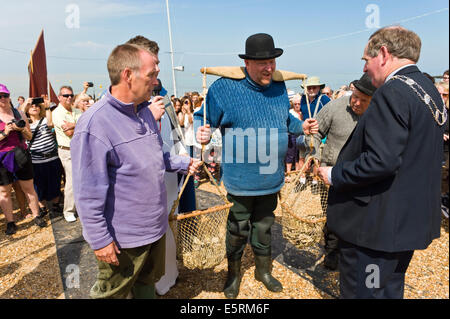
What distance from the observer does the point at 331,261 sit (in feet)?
10.8

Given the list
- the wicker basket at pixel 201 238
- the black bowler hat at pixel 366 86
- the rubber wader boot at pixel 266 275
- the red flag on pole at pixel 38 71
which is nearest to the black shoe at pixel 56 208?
the red flag on pole at pixel 38 71

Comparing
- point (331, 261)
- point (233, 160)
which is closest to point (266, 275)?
point (331, 261)

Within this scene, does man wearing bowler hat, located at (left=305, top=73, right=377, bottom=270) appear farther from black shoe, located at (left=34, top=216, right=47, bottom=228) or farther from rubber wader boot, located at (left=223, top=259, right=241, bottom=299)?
black shoe, located at (left=34, top=216, right=47, bottom=228)

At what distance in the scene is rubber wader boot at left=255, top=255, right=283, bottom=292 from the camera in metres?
2.91

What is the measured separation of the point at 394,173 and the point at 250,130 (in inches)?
46.7

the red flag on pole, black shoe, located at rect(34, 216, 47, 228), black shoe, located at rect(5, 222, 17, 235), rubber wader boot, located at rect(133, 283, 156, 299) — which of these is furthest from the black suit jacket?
the red flag on pole

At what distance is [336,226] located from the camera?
1952mm

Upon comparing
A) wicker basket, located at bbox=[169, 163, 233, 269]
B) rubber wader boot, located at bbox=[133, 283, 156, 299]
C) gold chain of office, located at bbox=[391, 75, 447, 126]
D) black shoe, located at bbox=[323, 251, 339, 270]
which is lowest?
black shoe, located at bbox=[323, 251, 339, 270]

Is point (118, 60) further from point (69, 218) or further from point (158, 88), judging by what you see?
point (69, 218)

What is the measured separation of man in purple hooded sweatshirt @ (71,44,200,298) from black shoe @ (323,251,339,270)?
88.2 inches

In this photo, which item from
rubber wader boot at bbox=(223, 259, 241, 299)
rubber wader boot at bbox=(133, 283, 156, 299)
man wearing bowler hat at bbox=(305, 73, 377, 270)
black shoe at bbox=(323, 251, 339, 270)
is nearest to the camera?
rubber wader boot at bbox=(133, 283, 156, 299)

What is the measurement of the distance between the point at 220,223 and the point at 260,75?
1.36 metres

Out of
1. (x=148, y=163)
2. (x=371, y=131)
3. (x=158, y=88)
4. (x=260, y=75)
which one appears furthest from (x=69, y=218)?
(x=371, y=131)

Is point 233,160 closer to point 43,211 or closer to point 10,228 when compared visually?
point 10,228
